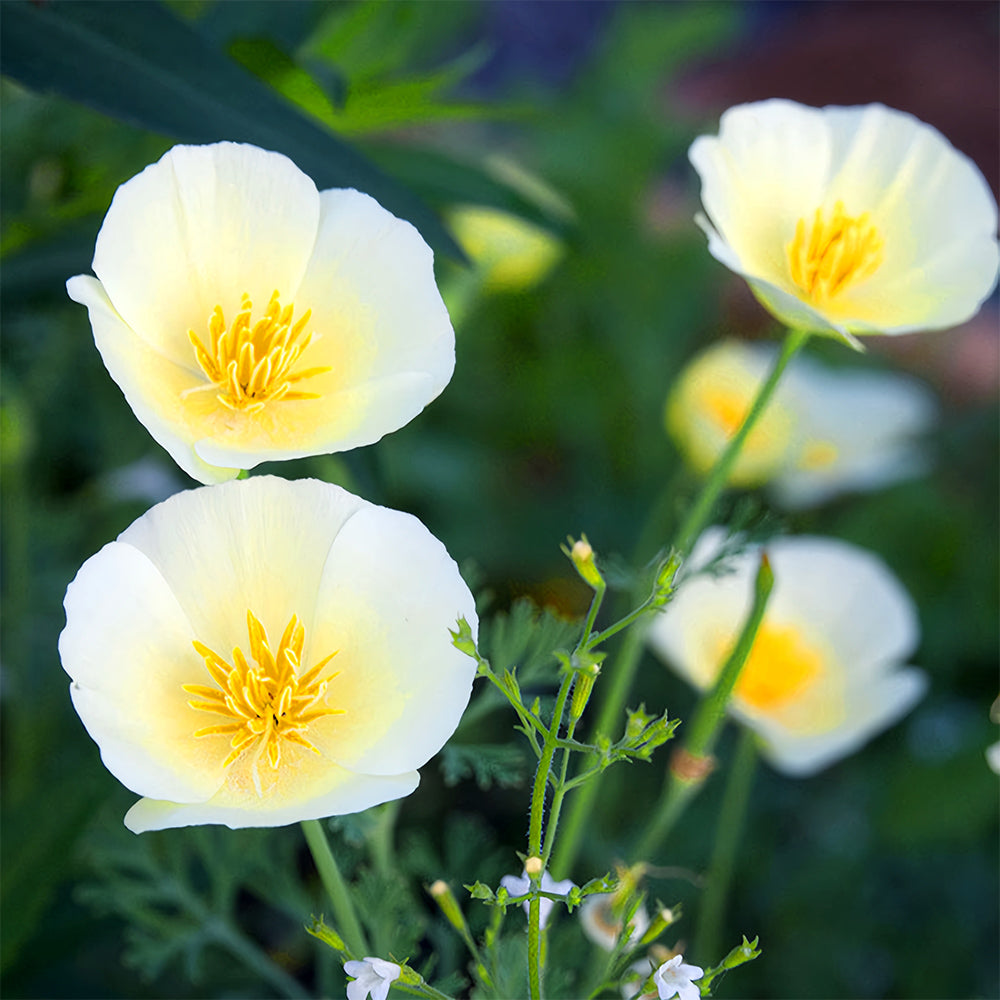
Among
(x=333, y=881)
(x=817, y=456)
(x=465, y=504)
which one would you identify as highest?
(x=333, y=881)

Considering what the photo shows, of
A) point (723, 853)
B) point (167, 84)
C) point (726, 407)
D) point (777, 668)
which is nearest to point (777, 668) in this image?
point (777, 668)

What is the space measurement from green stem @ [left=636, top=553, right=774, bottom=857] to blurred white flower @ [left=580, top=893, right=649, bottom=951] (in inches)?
1.5

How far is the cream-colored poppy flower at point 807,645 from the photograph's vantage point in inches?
Result: 21.3

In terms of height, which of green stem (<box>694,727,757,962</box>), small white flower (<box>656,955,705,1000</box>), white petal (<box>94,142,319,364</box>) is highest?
white petal (<box>94,142,319,364</box>)

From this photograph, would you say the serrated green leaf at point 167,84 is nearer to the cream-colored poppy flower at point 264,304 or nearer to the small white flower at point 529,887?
the cream-colored poppy flower at point 264,304

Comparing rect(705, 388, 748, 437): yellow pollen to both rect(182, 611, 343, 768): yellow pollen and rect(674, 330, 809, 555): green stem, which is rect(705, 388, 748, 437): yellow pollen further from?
rect(182, 611, 343, 768): yellow pollen

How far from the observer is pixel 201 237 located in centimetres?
36

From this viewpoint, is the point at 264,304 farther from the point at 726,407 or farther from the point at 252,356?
the point at 726,407

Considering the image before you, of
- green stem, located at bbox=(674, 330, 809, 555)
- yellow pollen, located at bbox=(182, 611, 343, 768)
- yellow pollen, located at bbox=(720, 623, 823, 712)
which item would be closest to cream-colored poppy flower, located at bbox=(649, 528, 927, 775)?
yellow pollen, located at bbox=(720, 623, 823, 712)

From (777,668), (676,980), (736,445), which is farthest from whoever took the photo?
(777,668)

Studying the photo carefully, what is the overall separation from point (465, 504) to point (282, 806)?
0.71m

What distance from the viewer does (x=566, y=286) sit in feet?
3.77

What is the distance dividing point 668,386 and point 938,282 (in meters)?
0.67

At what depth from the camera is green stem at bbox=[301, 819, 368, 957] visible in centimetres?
33
